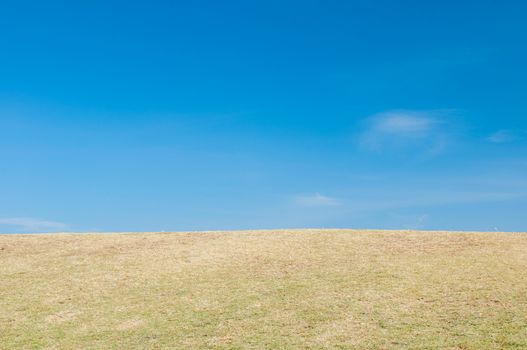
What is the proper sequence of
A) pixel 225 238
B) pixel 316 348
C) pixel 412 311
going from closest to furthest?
pixel 316 348 < pixel 412 311 < pixel 225 238

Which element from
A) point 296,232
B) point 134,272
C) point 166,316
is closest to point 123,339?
point 166,316

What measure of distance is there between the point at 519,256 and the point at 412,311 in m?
9.92

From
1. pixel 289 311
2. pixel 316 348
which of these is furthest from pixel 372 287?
pixel 316 348

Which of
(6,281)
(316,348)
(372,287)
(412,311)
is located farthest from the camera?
(6,281)

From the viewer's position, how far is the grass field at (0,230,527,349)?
600 inches

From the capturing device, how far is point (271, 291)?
19391 millimetres

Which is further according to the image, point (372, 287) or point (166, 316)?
point (372, 287)

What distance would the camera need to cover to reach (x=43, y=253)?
27172 mm

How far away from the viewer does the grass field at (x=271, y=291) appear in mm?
15250

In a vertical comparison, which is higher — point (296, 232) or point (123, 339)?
point (296, 232)

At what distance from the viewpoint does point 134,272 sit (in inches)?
902

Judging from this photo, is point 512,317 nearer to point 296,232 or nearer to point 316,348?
point 316,348

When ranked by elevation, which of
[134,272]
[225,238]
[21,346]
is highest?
[225,238]

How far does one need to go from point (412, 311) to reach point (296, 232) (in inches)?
519
